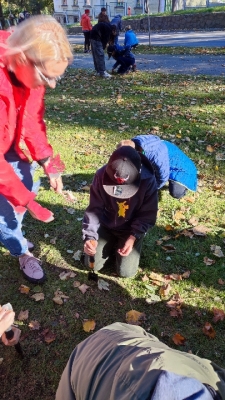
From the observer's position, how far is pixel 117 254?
2.95 m

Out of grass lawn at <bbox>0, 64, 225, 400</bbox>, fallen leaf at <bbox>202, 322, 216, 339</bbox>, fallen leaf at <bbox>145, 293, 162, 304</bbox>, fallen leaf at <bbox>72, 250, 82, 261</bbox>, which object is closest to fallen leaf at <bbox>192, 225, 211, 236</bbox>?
grass lawn at <bbox>0, 64, 225, 400</bbox>

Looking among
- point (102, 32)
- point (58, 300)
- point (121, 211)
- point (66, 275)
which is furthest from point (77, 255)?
point (102, 32)

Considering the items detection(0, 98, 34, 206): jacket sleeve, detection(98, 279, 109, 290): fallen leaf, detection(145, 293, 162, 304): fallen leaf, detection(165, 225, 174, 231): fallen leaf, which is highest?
detection(0, 98, 34, 206): jacket sleeve

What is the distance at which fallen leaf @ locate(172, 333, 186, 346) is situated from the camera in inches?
95.0

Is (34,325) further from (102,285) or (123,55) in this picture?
(123,55)

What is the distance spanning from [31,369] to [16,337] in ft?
0.99

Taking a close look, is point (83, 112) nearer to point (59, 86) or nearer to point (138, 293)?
point (59, 86)

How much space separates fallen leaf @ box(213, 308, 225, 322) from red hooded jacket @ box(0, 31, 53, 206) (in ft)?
5.46

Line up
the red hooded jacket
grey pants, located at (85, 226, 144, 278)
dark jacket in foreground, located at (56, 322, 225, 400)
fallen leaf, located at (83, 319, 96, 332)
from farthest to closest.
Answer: grey pants, located at (85, 226, 144, 278) < fallen leaf, located at (83, 319, 96, 332) < the red hooded jacket < dark jacket in foreground, located at (56, 322, 225, 400)

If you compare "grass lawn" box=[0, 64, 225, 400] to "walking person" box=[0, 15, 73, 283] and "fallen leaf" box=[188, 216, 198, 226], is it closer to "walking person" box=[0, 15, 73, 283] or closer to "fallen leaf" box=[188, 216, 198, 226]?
"fallen leaf" box=[188, 216, 198, 226]

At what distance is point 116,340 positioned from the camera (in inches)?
46.5

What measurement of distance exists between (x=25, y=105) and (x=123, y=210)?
112 centimetres

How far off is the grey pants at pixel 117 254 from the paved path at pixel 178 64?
7467 mm

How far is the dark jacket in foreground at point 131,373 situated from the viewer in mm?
814
